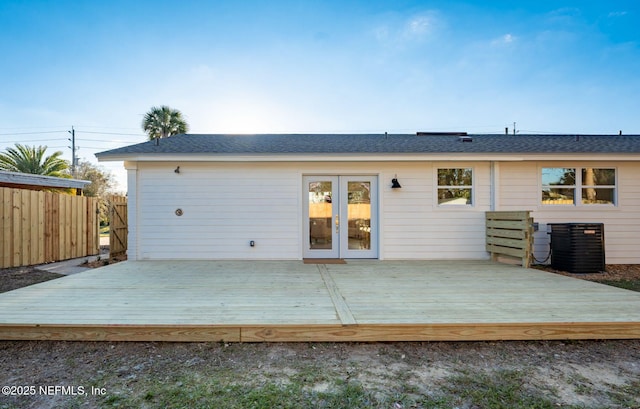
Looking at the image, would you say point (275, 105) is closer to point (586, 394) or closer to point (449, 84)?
point (449, 84)

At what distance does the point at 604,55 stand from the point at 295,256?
46.9ft

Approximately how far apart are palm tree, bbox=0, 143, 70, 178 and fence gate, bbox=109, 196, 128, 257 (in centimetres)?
1155

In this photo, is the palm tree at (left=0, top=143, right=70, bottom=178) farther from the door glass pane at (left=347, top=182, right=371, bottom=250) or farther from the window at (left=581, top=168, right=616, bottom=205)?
the window at (left=581, top=168, right=616, bottom=205)

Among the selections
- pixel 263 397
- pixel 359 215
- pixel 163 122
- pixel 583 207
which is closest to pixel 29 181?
pixel 163 122

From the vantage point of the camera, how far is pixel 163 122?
15.4m

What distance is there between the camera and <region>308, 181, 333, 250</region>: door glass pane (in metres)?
6.72

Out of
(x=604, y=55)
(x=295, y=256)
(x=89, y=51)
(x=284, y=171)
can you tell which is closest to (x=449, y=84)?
(x=604, y=55)

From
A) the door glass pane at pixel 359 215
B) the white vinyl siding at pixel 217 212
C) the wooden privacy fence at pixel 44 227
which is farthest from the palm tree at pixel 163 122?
the door glass pane at pixel 359 215

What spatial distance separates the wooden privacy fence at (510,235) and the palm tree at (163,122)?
15.6 m

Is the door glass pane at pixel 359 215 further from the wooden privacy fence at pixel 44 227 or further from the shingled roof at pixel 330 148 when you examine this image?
the wooden privacy fence at pixel 44 227

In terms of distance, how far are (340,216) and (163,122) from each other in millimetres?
13406

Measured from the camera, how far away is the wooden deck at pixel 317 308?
8.56 feet

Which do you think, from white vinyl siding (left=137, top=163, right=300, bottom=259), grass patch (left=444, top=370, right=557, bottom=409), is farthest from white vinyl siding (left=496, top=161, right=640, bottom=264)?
grass patch (left=444, top=370, right=557, bottom=409)

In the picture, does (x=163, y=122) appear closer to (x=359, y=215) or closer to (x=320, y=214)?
(x=320, y=214)
